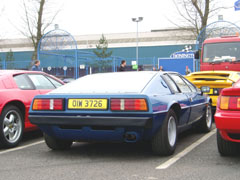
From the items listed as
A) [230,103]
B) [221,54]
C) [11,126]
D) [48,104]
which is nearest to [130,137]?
[48,104]

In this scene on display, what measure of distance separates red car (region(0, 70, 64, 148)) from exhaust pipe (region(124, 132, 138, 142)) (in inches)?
77.6

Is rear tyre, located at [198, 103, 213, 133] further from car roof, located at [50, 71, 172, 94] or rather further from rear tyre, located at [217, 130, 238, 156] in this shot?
rear tyre, located at [217, 130, 238, 156]

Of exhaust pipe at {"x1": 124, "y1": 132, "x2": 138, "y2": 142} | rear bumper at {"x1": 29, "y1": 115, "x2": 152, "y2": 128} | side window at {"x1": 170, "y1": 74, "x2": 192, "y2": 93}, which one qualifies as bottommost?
exhaust pipe at {"x1": 124, "y1": 132, "x2": 138, "y2": 142}

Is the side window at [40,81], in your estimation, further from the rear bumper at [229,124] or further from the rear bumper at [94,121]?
the rear bumper at [229,124]

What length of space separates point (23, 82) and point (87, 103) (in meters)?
2.14

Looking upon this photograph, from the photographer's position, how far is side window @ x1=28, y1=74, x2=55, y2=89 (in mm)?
6402

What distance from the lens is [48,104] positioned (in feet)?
15.0

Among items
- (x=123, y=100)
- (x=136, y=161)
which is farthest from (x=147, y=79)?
(x=136, y=161)

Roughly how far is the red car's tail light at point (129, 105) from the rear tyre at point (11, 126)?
191 centimetres

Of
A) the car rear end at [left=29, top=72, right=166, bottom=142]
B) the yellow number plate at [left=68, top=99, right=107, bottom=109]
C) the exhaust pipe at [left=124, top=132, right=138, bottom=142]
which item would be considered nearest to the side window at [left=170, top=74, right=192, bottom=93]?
the car rear end at [left=29, top=72, right=166, bottom=142]

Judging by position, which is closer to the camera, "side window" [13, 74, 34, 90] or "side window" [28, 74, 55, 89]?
"side window" [13, 74, 34, 90]

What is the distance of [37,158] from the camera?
468cm

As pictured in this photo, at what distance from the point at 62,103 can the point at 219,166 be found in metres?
2.03

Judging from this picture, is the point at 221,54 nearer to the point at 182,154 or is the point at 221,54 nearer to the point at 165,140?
the point at 182,154
